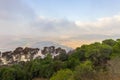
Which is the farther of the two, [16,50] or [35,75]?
[16,50]

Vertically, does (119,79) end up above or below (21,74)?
above

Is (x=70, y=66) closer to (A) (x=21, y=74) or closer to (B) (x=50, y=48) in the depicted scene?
(A) (x=21, y=74)

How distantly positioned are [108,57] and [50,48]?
3963cm

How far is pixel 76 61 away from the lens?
48.3m

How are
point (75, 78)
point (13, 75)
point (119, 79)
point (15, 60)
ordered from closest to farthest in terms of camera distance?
point (119, 79) < point (75, 78) < point (13, 75) < point (15, 60)

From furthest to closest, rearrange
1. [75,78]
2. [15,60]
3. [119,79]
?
[15,60] → [75,78] → [119,79]

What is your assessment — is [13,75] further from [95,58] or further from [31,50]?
[31,50]

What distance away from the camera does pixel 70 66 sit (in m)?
47.9

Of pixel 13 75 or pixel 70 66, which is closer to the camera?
pixel 70 66

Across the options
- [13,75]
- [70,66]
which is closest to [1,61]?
[13,75]

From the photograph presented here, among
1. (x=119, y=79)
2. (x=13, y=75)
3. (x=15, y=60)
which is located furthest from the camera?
(x=15, y=60)

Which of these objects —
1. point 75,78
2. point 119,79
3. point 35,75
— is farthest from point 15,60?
point 119,79

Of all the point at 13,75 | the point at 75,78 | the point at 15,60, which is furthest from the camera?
the point at 15,60

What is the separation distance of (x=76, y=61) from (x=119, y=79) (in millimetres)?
22961
